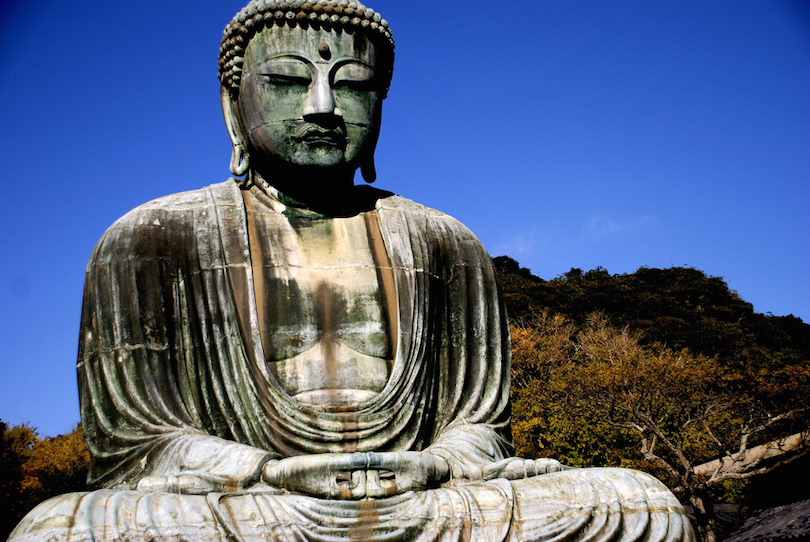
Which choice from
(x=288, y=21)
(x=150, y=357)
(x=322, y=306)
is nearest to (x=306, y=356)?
(x=322, y=306)

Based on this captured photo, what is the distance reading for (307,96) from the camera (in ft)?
19.9

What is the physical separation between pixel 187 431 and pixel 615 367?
68.2ft

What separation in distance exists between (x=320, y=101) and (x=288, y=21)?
0.64m

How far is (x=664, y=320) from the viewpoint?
39.9m

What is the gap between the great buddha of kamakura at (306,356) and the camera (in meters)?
4.42

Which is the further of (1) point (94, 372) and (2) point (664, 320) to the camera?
(2) point (664, 320)

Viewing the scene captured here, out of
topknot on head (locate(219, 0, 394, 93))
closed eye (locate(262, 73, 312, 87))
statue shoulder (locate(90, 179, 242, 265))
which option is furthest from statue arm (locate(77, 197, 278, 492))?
topknot on head (locate(219, 0, 394, 93))

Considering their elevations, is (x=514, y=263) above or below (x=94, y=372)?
above

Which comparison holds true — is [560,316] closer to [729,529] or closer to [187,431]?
[729,529]

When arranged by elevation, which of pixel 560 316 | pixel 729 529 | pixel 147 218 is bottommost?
pixel 729 529

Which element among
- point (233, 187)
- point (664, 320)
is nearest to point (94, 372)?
point (233, 187)

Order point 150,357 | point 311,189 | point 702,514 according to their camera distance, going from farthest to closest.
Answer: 1. point 702,514
2. point 311,189
3. point 150,357

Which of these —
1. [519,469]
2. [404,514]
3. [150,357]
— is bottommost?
[404,514]

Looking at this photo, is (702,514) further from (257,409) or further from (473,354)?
(257,409)
